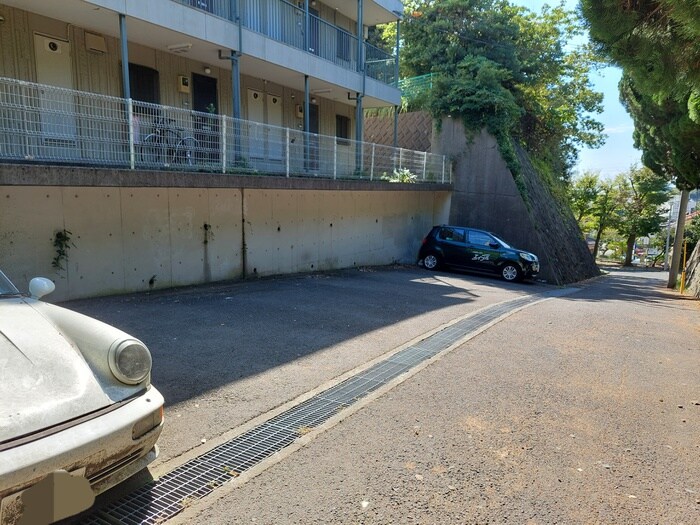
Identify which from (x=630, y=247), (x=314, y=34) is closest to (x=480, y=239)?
(x=314, y=34)

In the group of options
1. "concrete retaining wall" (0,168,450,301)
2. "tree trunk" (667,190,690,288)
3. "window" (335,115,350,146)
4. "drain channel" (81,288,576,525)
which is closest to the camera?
"drain channel" (81,288,576,525)

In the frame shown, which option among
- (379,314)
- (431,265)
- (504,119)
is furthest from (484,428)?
(504,119)

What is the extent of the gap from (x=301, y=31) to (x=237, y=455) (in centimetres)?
1308

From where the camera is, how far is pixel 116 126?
7.24m

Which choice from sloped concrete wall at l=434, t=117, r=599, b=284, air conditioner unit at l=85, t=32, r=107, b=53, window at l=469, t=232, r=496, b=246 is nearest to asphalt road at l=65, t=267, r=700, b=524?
air conditioner unit at l=85, t=32, r=107, b=53

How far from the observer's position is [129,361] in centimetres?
262

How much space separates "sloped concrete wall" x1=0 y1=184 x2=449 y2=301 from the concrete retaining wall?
0.05 feet

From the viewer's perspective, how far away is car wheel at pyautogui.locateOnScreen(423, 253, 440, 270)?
15.5 meters

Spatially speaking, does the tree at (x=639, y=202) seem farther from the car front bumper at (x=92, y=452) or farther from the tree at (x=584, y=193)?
the car front bumper at (x=92, y=452)

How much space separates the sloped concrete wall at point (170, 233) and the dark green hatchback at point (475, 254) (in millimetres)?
2577

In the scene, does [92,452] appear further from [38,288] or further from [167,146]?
[167,146]

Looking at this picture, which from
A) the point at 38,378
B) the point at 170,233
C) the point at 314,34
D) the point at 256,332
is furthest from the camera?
the point at 314,34

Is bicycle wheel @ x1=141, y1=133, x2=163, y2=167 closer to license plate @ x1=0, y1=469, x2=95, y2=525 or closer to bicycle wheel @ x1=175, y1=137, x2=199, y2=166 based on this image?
bicycle wheel @ x1=175, y1=137, x2=199, y2=166

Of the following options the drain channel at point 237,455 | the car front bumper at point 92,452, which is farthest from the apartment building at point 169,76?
the car front bumper at point 92,452
